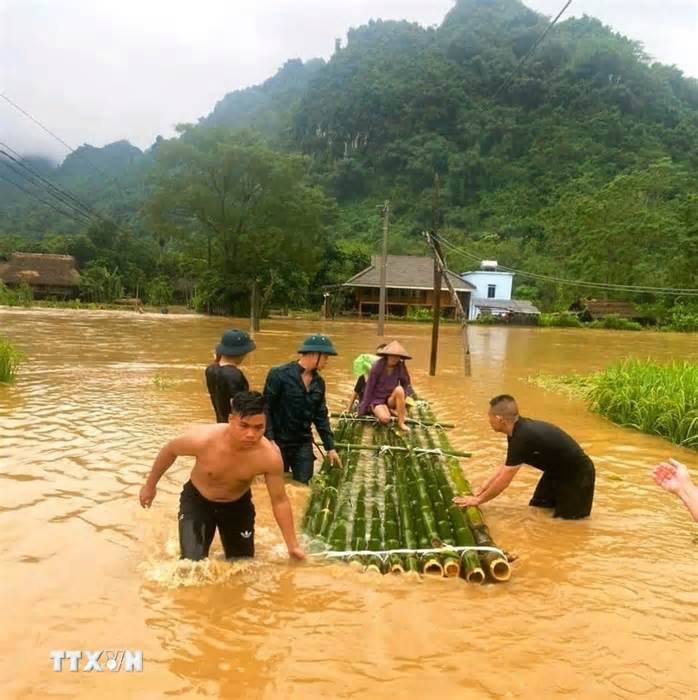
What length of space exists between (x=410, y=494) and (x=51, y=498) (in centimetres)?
290

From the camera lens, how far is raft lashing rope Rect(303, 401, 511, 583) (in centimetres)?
401

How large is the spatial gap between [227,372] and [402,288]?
3801 cm

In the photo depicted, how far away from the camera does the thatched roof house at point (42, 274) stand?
153 feet

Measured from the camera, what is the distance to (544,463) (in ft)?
16.0

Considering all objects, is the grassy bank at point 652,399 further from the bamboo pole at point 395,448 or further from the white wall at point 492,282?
the white wall at point 492,282

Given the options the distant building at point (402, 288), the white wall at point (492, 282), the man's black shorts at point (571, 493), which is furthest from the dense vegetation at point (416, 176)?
the man's black shorts at point (571, 493)

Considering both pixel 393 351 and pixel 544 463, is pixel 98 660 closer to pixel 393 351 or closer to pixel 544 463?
pixel 544 463

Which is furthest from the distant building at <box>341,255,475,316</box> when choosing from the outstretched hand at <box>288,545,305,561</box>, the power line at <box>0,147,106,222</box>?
the outstretched hand at <box>288,545,305,561</box>

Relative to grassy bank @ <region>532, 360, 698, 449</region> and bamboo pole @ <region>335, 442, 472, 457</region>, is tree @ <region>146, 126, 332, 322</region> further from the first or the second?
bamboo pole @ <region>335, 442, 472, 457</region>

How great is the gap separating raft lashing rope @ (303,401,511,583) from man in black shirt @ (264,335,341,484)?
0.22 meters

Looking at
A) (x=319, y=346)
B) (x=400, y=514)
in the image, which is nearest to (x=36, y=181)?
(x=319, y=346)

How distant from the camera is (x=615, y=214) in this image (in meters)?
46.3

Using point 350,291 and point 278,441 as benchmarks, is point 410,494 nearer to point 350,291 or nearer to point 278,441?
point 278,441

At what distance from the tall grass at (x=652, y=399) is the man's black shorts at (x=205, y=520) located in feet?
20.9
